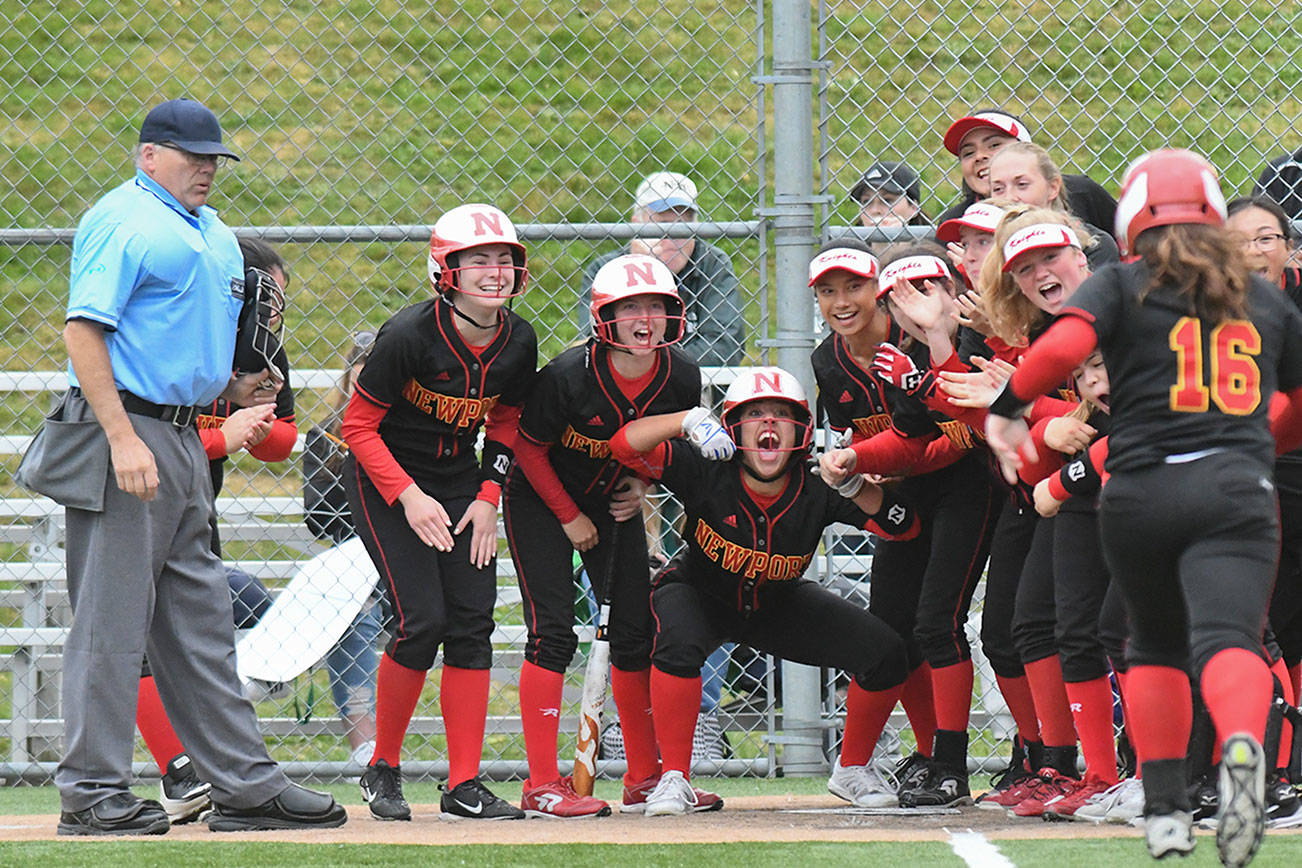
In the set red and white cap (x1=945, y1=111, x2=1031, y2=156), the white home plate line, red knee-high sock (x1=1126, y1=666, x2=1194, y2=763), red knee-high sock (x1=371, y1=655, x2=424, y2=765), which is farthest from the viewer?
red and white cap (x1=945, y1=111, x2=1031, y2=156)

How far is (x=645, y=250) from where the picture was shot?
5680 millimetres

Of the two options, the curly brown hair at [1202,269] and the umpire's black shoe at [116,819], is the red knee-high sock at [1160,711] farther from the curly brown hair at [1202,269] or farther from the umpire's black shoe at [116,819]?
the umpire's black shoe at [116,819]

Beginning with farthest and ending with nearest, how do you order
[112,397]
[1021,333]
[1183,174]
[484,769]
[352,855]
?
[484,769] → [1021,333] → [112,397] → [352,855] → [1183,174]

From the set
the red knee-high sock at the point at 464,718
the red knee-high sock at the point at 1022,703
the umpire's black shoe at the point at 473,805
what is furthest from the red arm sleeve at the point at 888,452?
the umpire's black shoe at the point at 473,805

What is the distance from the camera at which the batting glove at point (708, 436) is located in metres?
4.70

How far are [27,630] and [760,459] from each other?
282 centimetres

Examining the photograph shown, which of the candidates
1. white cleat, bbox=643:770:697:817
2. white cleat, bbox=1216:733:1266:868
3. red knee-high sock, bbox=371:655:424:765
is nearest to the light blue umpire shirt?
red knee-high sock, bbox=371:655:424:765

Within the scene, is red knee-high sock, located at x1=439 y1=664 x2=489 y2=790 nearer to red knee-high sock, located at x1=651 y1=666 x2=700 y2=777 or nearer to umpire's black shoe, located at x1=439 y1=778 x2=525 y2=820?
umpire's black shoe, located at x1=439 y1=778 x2=525 y2=820

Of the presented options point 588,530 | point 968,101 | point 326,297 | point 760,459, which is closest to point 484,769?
point 588,530

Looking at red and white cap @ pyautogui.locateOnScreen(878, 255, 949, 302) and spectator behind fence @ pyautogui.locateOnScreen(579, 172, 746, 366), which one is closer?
red and white cap @ pyautogui.locateOnScreen(878, 255, 949, 302)

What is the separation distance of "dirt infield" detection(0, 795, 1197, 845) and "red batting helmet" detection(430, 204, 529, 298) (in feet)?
4.98

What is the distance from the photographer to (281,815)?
4.33 m

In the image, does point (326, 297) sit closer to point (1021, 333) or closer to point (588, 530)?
point (588, 530)

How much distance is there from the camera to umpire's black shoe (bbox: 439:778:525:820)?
466cm
